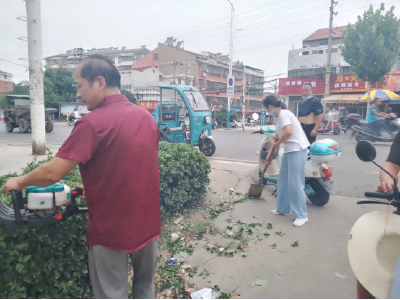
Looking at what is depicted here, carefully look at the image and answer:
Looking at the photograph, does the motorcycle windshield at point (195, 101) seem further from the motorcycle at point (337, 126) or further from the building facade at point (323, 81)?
the building facade at point (323, 81)

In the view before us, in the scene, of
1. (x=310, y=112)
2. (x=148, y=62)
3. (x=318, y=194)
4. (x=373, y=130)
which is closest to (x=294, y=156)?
(x=318, y=194)

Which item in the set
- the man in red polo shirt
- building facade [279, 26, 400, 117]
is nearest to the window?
building facade [279, 26, 400, 117]

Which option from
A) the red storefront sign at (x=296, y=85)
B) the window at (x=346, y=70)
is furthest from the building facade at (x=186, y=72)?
the window at (x=346, y=70)

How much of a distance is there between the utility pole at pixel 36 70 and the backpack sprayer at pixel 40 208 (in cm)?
726

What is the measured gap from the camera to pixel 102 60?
5.86ft

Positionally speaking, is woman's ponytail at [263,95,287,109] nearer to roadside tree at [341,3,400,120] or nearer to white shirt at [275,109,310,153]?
white shirt at [275,109,310,153]

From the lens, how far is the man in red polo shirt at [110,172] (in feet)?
A: 5.15

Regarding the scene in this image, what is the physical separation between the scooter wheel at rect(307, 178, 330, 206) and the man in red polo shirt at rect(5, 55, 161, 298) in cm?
339

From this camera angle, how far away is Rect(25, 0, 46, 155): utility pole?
25.5ft

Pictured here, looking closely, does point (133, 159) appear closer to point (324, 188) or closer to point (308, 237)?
point (308, 237)

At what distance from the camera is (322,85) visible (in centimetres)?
2933

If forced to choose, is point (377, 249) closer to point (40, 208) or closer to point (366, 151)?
point (366, 151)

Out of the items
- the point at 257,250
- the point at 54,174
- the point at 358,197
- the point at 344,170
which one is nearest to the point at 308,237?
the point at 257,250

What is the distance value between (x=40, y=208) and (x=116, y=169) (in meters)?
0.52
